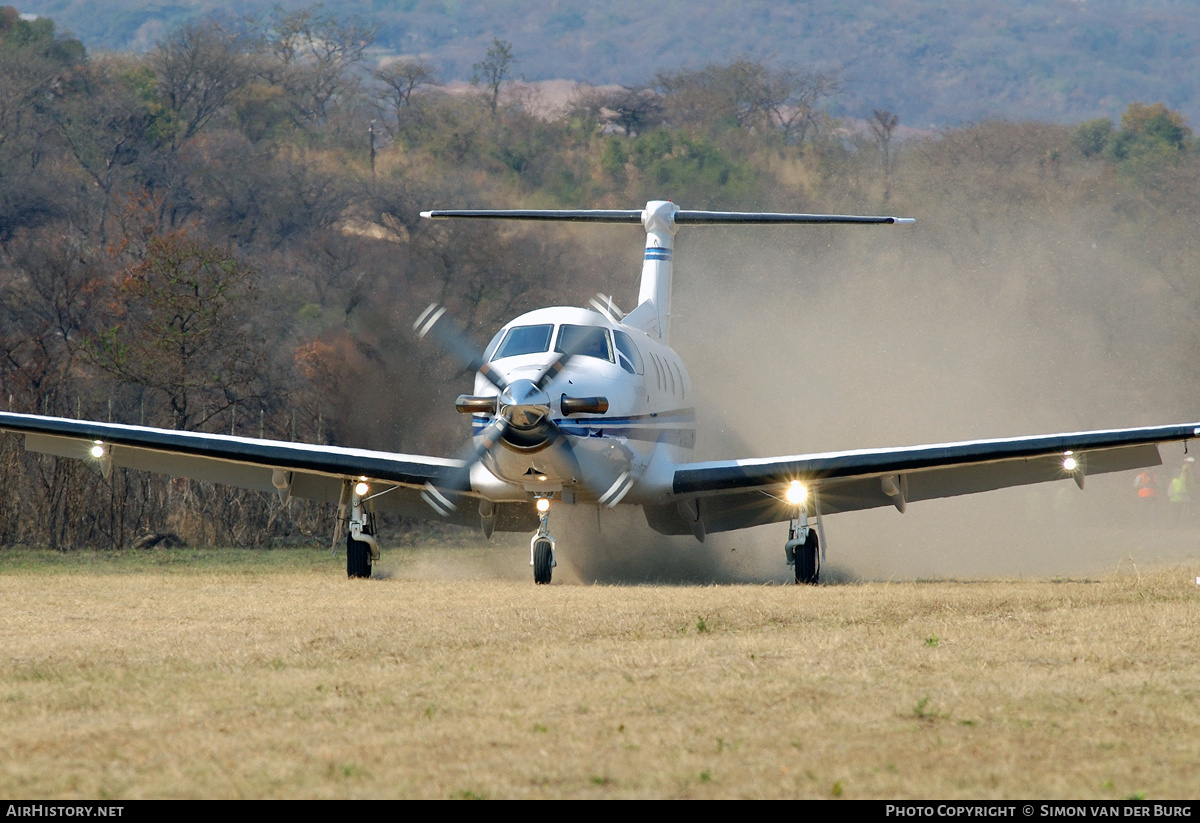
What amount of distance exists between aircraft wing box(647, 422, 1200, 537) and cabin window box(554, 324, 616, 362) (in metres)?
2.00

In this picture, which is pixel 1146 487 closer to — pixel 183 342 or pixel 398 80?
pixel 183 342

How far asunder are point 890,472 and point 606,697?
9.80m

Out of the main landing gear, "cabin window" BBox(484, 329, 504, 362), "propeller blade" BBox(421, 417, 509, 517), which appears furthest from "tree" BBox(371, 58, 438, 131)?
the main landing gear

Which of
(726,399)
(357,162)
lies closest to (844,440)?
(726,399)

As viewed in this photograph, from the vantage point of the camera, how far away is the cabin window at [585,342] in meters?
16.6

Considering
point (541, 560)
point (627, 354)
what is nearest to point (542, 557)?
point (541, 560)

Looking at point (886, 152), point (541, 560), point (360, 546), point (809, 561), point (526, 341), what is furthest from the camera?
point (886, 152)

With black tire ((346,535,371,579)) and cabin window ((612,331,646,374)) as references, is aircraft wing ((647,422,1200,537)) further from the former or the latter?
black tire ((346,535,371,579))

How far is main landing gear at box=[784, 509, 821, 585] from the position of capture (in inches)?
673

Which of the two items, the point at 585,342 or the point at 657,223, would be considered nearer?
the point at 585,342

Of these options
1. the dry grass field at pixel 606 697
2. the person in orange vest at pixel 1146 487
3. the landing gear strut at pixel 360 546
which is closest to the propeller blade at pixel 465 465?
the landing gear strut at pixel 360 546

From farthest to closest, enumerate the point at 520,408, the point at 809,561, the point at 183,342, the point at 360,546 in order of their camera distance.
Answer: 1. the point at 183,342
2. the point at 360,546
3. the point at 809,561
4. the point at 520,408

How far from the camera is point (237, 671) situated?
862cm

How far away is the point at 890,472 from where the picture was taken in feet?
55.4
